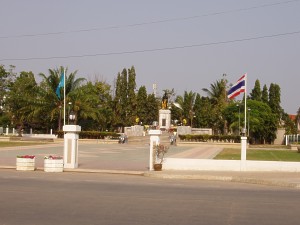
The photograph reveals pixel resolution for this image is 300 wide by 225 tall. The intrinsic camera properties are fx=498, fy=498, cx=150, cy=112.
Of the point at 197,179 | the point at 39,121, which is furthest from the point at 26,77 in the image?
the point at 197,179

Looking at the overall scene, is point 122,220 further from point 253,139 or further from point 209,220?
point 253,139

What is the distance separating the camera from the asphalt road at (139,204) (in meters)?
9.88

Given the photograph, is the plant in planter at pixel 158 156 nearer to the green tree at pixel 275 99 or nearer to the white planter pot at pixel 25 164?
the white planter pot at pixel 25 164

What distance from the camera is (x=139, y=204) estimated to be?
1205 cm

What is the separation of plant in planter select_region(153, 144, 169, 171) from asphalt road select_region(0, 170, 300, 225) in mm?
5946

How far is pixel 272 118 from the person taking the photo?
245 feet

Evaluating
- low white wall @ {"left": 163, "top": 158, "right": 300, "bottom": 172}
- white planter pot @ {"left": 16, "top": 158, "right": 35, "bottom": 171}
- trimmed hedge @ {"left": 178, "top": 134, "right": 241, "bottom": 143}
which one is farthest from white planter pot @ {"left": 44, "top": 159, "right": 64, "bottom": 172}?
trimmed hedge @ {"left": 178, "top": 134, "right": 241, "bottom": 143}

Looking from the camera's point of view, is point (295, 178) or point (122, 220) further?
point (295, 178)

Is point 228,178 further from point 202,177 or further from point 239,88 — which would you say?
point 239,88

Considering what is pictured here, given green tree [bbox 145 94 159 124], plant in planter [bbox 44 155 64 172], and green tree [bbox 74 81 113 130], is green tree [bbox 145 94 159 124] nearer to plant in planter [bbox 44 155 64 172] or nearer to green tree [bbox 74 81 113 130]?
green tree [bbox 74 81 113 130]

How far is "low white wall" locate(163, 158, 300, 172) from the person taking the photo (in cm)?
2330

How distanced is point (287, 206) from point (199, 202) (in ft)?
7.09

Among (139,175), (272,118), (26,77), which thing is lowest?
(139,175)

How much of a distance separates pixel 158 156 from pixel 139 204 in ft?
38.4
